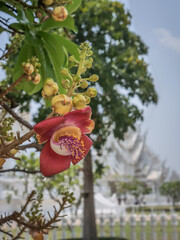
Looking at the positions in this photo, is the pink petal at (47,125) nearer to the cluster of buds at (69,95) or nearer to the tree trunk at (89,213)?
the cluster of buds at (69,95)

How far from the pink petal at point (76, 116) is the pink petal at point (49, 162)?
23 millimetres

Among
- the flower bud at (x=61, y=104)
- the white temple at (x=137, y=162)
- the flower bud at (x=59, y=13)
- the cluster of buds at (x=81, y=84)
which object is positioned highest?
the white temple at (x=137, y=162)

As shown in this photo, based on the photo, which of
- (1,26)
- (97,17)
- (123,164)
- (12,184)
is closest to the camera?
(1,26)

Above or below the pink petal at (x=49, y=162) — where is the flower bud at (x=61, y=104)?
above

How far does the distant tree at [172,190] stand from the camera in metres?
11.7

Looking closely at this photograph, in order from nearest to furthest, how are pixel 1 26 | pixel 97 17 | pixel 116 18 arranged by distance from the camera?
pixel 1 26
pixel 97 17
pixel 116 18

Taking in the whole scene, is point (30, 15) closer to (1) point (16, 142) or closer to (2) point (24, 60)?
(2) point (24, 60)

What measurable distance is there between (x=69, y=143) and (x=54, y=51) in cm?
13

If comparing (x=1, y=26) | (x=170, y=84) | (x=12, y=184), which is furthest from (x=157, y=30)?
(x=1, y=26)

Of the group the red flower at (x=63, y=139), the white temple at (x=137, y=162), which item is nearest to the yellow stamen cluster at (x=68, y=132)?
the red flower at (x=63, y=139)

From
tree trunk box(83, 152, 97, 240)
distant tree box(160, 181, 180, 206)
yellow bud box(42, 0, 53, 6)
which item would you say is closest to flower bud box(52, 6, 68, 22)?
yellow bud box(42, 0, 53, 6)

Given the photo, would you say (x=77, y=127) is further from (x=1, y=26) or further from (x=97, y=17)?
(x=97, y=17)

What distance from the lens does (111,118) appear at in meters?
2.25

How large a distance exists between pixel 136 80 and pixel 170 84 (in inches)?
682
